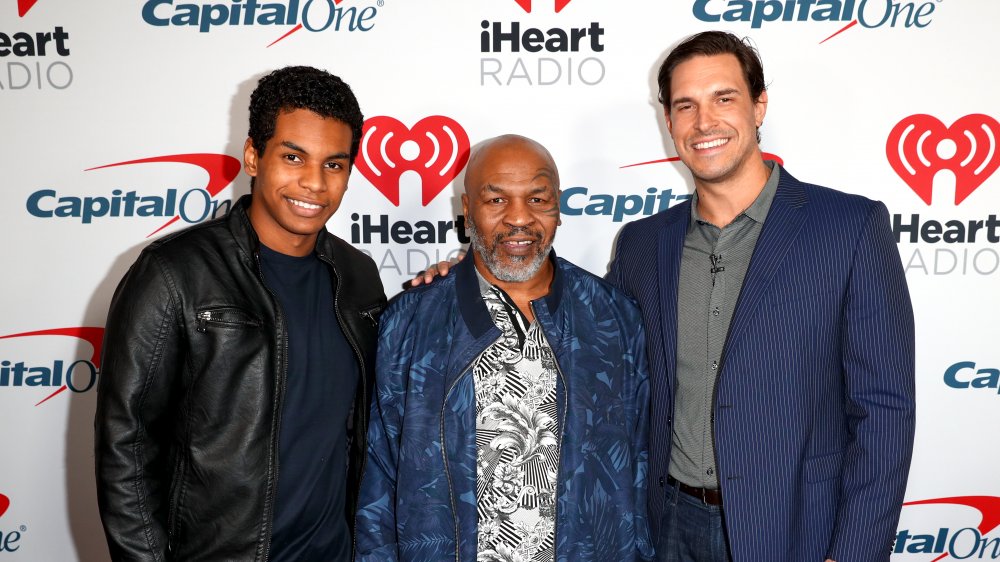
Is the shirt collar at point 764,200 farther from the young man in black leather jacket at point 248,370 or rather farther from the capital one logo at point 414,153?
the capital one logo at point 414,153

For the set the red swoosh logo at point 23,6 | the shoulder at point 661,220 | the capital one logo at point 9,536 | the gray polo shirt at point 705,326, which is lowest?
the capital one logo at point 9,536

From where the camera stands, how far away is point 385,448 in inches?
79.9

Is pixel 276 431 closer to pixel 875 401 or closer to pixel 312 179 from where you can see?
pixel 312 179

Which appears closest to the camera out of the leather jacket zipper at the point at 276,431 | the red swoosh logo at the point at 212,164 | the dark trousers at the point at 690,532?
the leather jacket zipper at the point at 276,431

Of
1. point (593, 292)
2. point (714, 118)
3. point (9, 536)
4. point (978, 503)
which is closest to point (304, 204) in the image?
point (593, 292)

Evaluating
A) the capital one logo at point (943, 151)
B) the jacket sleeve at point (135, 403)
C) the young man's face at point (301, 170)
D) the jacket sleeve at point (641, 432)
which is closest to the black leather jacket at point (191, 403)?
the jacket sleeve at point (135, 403)

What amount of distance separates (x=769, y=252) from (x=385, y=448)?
118 cm

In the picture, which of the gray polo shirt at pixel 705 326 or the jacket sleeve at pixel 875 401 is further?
the gray polo shirt at pixel 705 326

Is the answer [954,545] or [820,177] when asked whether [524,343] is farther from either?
[954,545]

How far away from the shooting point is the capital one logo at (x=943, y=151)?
9.60ft

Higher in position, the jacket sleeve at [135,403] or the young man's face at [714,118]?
the young man's face at [714,118]

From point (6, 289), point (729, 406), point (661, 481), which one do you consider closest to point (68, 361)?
point (6, 289)

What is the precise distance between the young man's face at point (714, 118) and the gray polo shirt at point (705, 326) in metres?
0.13

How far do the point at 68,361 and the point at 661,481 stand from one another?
2.56 metres
